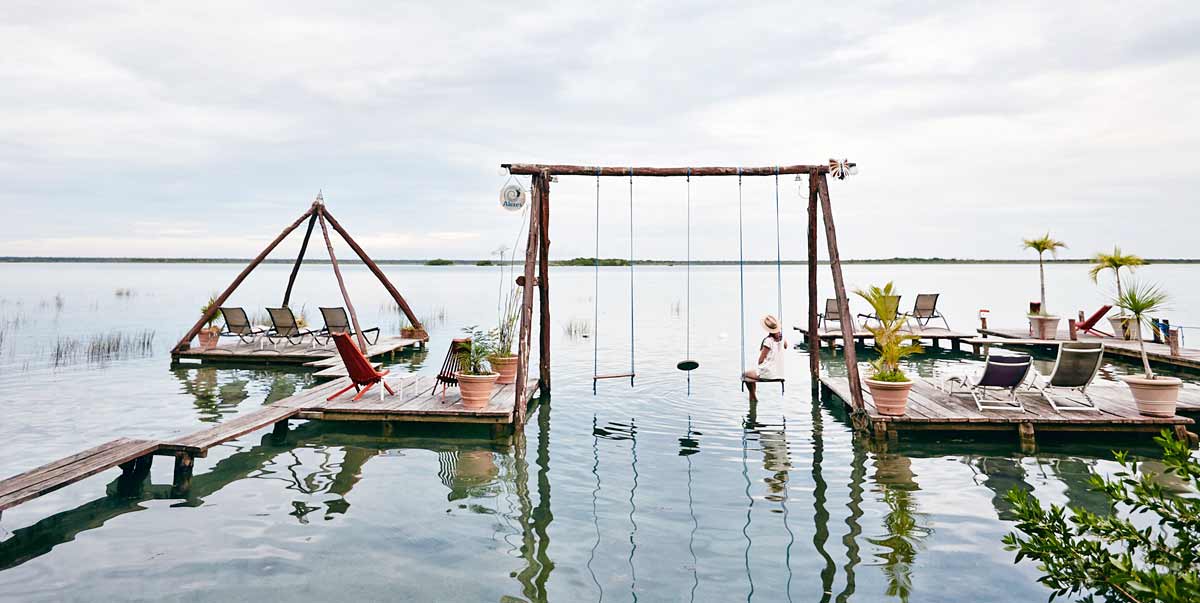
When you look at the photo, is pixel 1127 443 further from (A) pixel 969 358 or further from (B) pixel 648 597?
(A) pixel 969 358

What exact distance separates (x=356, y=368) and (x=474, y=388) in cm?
191

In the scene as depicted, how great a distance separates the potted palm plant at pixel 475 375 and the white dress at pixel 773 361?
4.36m

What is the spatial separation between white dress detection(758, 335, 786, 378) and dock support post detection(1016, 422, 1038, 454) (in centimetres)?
331

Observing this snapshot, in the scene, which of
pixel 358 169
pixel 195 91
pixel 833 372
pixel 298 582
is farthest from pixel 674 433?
pixel 358 169

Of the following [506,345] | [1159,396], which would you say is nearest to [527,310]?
[506,345]

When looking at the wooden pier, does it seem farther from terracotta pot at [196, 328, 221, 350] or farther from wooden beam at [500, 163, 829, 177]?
terracotta pot at [196, 328, 221, 350]

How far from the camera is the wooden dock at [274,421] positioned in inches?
A: 222

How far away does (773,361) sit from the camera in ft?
34.7

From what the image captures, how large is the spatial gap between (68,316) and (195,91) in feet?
46.2

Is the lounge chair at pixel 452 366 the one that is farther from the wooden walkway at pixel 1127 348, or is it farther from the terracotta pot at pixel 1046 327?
the terracotta pot at pixel 1046 327

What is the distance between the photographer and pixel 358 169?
3997cm

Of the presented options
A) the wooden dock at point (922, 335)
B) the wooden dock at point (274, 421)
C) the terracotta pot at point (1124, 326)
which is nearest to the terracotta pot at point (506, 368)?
the wooden dock at point (274, 421)

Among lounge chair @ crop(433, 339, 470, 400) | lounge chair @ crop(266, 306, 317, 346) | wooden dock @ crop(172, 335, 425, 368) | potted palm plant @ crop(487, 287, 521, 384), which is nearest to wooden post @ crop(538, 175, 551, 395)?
potted palm plant @ crop(487, 287, 521, 384)

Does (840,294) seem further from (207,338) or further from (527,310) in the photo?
(207,338)
